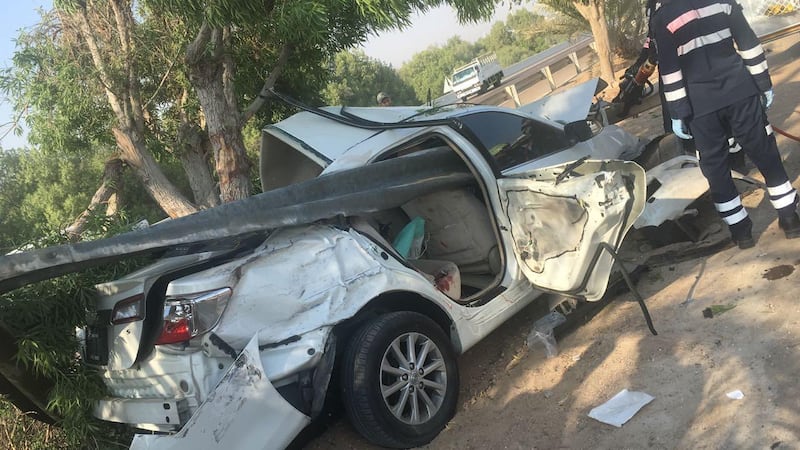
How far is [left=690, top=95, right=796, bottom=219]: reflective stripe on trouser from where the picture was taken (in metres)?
4.18

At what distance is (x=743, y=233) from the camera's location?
14.4ft

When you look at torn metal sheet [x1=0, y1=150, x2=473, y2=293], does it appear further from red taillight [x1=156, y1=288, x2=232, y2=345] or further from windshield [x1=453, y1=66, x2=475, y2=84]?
windshield [x1=453, y1=66, x2=475, y2=84]

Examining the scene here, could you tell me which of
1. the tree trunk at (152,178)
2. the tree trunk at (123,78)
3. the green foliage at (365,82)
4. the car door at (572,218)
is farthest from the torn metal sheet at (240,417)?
the green foliage at (365,82)

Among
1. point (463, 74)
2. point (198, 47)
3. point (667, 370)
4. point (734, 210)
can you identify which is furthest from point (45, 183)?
point (667, 370)

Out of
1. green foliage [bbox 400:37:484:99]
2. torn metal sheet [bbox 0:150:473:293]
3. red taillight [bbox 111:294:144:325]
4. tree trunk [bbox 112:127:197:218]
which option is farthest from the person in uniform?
green foliage [bbox 400:37:484:99]

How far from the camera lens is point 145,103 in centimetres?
1041

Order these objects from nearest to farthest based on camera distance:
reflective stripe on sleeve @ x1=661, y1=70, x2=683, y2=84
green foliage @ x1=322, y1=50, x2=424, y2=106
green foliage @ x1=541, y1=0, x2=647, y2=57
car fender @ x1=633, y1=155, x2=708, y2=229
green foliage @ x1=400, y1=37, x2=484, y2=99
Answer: reflective stripe on sleeve @ x1=661, y1=70, x2=683, y2=84, car fender @ x1=633, y1=155, x2=708, y2=229, green foliage @ x1=541, y1=0, x2=647, y2=57, green foliage @ x1=322, y1=50, x2=424, y2=106, green foliage @ x1=400, y1=37, x2=484, y2=99

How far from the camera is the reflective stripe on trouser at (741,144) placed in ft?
13.7

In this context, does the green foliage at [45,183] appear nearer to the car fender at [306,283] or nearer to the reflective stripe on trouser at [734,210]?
the car fender at [306,283]

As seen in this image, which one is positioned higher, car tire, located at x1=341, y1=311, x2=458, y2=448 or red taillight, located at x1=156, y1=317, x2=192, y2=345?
red taillight, located at x1=156, y1=317, x2=192, y2=345

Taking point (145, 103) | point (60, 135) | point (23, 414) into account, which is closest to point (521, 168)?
point (23, 414)

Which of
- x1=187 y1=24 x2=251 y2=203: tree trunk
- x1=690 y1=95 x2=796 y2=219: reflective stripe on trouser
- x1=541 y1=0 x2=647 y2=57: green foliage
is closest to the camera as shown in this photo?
x1=690 y1=95 x2=796 y2=219: reflective stripe on trouser

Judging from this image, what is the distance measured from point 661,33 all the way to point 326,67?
21.6ft

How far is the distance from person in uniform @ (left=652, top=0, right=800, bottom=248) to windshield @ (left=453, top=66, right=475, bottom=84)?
22.8 m
